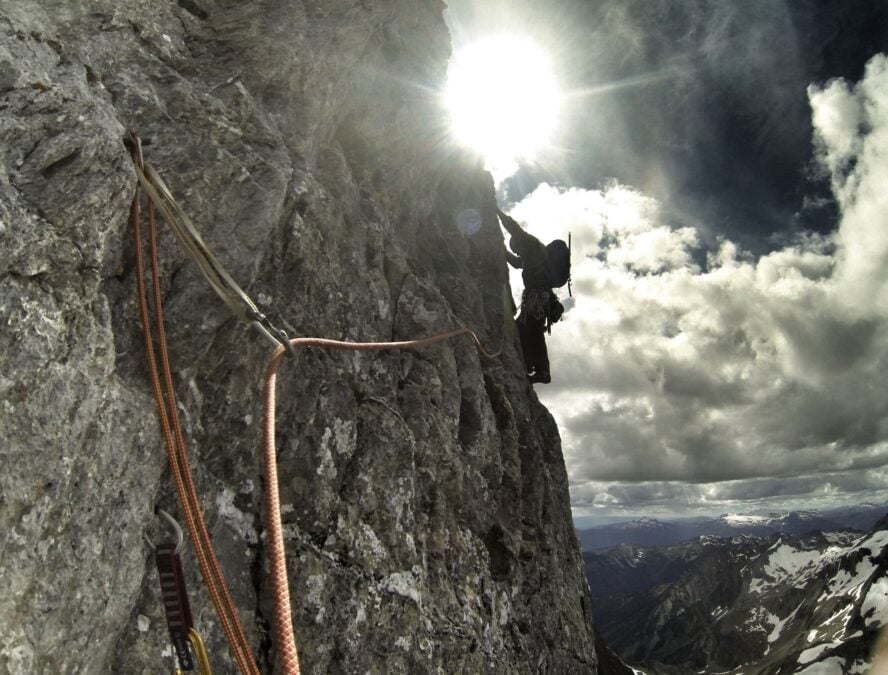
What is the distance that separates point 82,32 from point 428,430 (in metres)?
8.73

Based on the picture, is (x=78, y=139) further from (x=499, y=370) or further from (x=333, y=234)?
(x=499, y=370)

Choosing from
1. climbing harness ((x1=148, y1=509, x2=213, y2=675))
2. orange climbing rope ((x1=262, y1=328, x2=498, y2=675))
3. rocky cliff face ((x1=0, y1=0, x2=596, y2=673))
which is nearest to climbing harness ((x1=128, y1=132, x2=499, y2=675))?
orange climbing rope ((x1=262, y1=328, x2=498, y2=675))

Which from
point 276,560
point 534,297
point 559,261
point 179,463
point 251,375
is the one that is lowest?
point 276,560

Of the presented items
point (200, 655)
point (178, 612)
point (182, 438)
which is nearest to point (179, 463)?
point (182, 438)

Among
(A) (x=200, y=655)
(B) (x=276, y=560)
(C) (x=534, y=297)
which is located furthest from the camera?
(C) (x=534, y=297)

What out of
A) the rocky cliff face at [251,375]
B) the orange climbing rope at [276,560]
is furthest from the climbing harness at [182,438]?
the rocky cliff face at [251,375]

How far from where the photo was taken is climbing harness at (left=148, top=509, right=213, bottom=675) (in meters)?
5.14

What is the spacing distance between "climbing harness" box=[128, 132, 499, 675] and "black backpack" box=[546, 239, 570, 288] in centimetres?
1794

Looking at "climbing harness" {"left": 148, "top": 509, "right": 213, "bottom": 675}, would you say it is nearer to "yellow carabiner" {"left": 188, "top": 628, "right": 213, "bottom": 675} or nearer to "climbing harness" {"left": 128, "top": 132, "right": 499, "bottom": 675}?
Result: "yellow carabiner" {"left": 188, "top": 628, "right": 213, "bottom": 675}

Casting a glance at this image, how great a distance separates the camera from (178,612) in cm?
528

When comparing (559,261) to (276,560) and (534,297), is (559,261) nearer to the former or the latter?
(534,297)

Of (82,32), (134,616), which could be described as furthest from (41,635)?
(82,32)

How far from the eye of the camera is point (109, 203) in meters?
5.86

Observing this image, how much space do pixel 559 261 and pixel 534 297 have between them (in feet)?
7.34
